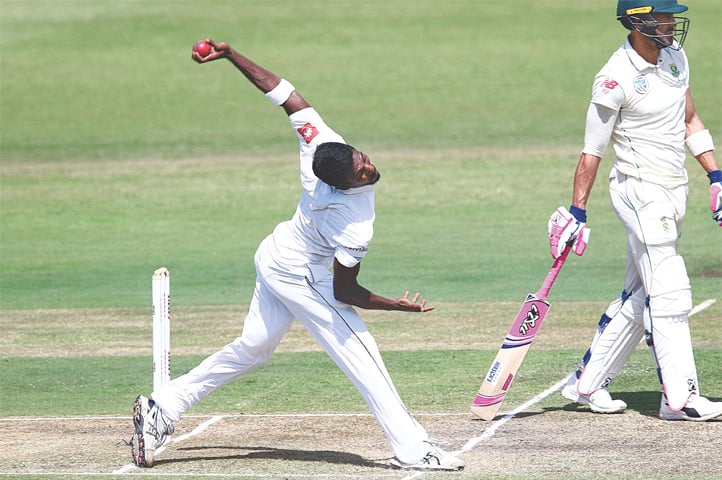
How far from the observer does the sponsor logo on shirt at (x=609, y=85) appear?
27.4 ft

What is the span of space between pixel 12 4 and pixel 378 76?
57.8ft

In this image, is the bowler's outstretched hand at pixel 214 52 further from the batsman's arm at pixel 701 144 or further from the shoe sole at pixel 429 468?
the batsman's arm at pixel 701 144

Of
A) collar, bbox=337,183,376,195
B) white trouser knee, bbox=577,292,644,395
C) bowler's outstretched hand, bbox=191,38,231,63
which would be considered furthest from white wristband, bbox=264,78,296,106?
white trouser knee, bbox=577,292,644,395

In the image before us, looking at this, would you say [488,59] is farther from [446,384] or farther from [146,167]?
[446,384]

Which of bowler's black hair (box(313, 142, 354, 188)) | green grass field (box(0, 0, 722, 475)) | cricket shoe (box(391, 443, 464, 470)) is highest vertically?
bowler's black hair (box(313, 142, 354, 188))

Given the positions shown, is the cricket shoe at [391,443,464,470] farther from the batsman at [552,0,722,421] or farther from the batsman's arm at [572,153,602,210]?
the batsman's arm at [572,153,602,210]

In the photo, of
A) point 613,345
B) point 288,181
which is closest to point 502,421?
point 613,345

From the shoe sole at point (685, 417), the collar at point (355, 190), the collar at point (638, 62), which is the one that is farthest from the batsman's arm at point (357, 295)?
the collar at point (638, 62)

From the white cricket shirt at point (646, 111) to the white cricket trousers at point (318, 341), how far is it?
7.15 feet

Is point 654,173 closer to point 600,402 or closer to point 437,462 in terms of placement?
point 600,402

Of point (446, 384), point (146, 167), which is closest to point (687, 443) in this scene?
point (446, 384)

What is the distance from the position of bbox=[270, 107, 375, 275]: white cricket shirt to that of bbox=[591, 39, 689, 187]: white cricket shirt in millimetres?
1961

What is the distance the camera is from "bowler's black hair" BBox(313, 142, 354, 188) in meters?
6.98

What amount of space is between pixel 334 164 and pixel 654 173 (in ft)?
7.87
